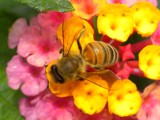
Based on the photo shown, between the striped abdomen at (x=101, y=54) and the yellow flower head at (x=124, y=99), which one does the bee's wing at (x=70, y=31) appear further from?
the yellow flower head at (x=124, y=99)

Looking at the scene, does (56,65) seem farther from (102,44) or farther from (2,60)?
(2,60)

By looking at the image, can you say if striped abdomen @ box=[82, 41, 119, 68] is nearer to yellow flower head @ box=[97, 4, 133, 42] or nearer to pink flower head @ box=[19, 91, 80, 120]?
yellow flower head @ box=[97, 4, 133, 42]

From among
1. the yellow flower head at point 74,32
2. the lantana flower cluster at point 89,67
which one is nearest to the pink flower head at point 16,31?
the lantana flower cluster at point 89,67

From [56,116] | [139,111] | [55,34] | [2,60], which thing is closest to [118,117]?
[139,111]

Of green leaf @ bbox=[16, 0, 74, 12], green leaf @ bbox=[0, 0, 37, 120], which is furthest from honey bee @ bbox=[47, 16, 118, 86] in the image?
green leaf @ bbox=[0, 0, 37, 120]

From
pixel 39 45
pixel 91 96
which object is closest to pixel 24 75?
pixel 39 45
